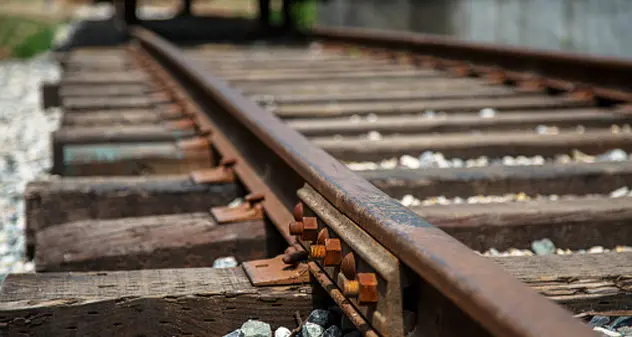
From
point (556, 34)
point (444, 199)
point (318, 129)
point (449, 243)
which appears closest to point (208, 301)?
point (449, 243)

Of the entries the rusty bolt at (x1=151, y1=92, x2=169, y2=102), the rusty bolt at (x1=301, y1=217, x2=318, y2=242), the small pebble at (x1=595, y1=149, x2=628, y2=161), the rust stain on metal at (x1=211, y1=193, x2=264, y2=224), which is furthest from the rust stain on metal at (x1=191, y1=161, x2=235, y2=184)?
the rusty bolt at (x1=151, y1=92, x2=169, y2=102)

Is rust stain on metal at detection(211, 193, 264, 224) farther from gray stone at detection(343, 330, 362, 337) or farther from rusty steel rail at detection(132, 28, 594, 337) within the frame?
gray stone at detection(343, 330, 362, 337)

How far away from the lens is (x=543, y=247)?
6.57ft

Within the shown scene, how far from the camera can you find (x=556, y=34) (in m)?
8.90

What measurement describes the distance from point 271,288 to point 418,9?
11423 millimetres

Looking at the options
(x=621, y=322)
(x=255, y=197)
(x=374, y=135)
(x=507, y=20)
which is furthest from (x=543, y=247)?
(x=507, y=20)

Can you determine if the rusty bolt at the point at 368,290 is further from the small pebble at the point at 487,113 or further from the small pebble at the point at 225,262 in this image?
the small pebble at the point at 487,113

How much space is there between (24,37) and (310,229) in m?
14.0

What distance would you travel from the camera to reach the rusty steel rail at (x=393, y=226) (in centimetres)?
99

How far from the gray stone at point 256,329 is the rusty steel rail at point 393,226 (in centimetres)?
26

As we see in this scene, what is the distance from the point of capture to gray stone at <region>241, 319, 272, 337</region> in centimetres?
159

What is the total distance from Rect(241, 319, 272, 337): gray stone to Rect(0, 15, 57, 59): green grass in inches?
497

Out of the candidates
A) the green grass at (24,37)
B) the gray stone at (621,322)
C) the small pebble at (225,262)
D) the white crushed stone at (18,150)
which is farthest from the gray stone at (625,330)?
the green grass at (24,37)

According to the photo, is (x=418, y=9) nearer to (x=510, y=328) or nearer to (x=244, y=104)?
(x=244, y=104)
